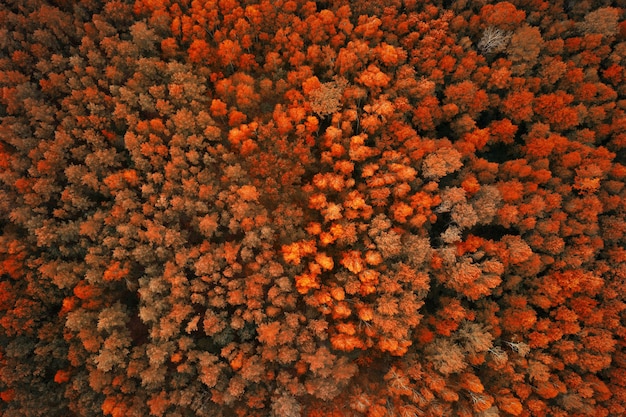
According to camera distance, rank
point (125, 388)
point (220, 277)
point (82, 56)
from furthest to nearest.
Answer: point (82, 56), point (220, 277), point (125, 388)

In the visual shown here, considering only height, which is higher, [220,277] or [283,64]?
[283,64]

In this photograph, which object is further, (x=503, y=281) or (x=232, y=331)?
(x=503, y=281)

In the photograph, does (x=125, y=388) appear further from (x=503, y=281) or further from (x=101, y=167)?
(x=503, y=281)

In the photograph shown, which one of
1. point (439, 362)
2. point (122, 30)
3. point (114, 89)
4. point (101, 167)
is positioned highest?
point (122, 30)

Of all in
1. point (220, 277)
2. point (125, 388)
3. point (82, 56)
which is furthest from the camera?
point (82, 56)

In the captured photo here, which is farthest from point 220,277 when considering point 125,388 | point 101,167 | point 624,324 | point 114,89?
point 624,324

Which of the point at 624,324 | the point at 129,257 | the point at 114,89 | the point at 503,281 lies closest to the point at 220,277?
the point at 129,257
